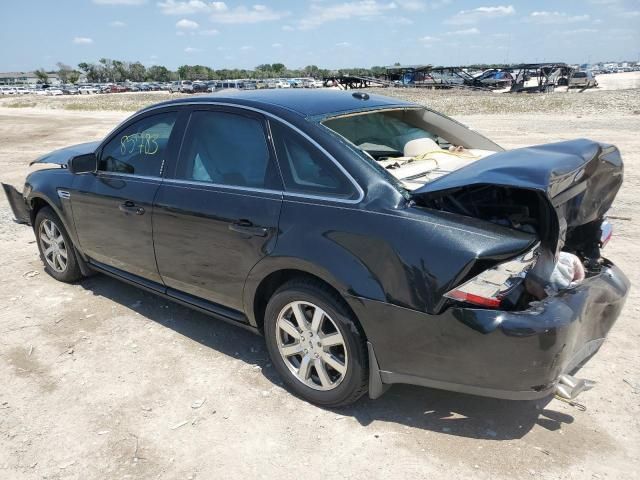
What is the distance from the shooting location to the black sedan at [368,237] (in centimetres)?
246

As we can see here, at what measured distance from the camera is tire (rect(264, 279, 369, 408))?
2.85m

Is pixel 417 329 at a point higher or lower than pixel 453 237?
lower

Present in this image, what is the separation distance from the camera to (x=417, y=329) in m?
2.58

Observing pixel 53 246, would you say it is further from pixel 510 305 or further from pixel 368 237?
pixel 510 305

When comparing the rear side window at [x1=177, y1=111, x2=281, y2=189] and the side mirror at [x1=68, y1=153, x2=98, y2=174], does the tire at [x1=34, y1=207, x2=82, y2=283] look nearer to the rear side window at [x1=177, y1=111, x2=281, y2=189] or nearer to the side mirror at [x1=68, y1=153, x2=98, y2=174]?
the side mirror at [x1=68, y1=153, x2=98, y2=174]

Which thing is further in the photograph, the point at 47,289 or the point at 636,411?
the point at 47,289

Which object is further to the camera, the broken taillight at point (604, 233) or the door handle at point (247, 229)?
the broken taillight at point (604, 233)

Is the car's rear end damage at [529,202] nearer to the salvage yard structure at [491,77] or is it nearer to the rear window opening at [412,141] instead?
the rear window opening at [412,141]

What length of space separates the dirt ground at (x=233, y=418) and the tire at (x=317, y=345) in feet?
0.49

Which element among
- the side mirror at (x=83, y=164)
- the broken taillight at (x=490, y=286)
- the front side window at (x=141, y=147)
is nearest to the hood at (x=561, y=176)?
the broken taillight at (x=490, y=286)

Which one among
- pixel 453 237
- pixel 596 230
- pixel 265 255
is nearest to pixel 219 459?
pixel 265 255

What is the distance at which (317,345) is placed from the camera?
3041mm

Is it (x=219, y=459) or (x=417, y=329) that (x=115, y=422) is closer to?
(x=219, y=459)

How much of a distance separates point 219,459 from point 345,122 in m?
2.10
